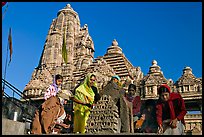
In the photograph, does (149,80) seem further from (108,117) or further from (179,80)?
(108,117)

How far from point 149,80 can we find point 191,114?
4.64m

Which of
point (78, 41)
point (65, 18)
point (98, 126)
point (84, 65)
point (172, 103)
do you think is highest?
point (65, 18)

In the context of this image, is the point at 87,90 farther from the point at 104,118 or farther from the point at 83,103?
the point at 104,118

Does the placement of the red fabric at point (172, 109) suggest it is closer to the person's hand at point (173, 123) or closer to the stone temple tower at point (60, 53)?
the person's hand at point (173, 123)

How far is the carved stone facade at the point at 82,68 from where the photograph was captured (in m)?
22.8

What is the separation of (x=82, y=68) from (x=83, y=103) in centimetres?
2458

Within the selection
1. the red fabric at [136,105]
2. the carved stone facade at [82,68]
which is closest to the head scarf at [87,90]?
the red fabric at [136,105]

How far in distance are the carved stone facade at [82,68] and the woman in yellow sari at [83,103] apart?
16068 mm

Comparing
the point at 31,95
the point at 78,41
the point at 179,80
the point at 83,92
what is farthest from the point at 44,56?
the point at 83,92

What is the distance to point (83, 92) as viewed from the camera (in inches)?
252

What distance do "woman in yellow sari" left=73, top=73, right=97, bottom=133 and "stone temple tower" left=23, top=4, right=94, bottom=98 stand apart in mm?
20206

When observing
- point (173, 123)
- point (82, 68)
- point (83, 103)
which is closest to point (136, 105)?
point (83, 103)

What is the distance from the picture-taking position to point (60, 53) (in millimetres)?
34031

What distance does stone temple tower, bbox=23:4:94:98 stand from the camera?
92.4 feet
